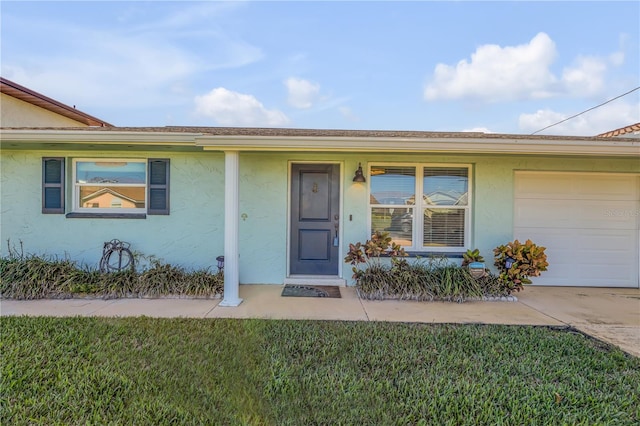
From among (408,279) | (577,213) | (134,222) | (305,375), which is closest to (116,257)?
(134,222)

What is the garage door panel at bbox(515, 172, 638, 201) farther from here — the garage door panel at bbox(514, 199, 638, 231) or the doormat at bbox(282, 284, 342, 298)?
the doormat at bbox(282, 284, 342, 298)

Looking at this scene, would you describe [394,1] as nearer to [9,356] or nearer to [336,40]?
[336,40]

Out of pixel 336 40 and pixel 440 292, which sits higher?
pixel 336 40

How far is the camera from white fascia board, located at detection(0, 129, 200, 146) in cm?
486

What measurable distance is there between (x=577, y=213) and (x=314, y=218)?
16.4 feet

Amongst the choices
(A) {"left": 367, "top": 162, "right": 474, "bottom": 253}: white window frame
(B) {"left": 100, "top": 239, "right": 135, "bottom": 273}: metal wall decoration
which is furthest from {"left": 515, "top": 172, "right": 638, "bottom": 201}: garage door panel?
(B) {"left": 100, "top": 239, "right": 135, "bottom": 273}: metal wall decoration

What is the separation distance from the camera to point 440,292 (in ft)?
16.7

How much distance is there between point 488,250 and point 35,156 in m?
8.41

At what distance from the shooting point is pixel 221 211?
5.88 metres

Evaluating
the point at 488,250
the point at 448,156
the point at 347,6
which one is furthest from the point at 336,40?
the point at 488,250

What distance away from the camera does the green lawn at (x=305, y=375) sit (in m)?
2.24

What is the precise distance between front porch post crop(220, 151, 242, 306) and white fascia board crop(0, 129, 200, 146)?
0.71m

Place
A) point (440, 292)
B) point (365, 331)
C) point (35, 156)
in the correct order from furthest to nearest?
point (35, 156)
point (440, 292)
point (365, 331)

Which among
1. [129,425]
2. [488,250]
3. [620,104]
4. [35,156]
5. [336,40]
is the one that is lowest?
[129,425]
